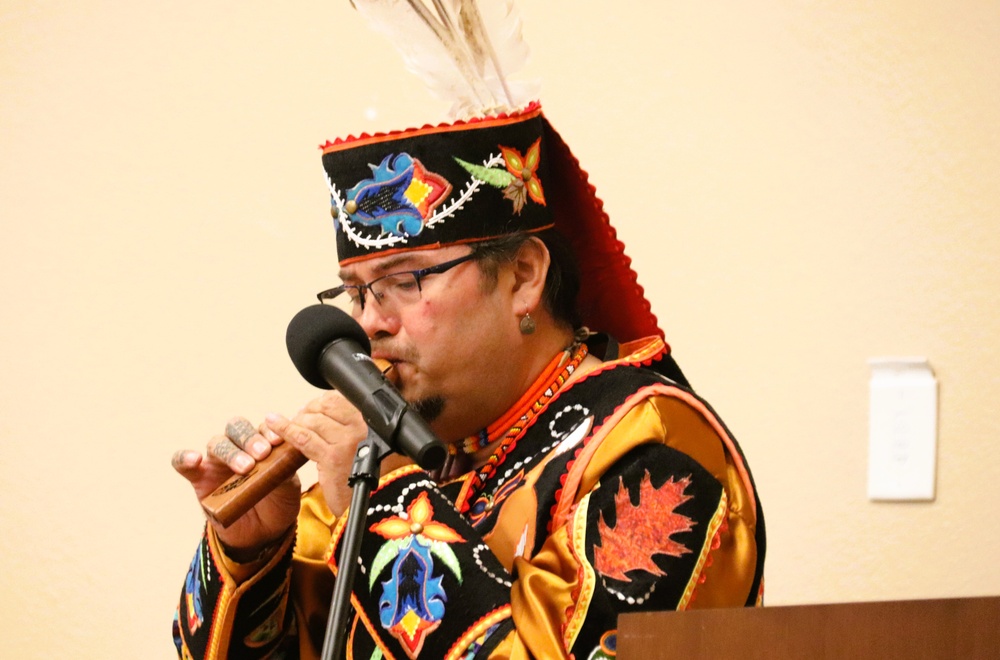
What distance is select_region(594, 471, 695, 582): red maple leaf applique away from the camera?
4.99 feet

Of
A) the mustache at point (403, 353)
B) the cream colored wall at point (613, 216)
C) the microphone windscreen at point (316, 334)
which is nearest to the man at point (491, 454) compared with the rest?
the mustache at point (403, 353)

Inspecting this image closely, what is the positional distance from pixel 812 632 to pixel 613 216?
5.76ft

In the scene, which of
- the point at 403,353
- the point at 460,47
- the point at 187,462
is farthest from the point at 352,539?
the point at 460,47

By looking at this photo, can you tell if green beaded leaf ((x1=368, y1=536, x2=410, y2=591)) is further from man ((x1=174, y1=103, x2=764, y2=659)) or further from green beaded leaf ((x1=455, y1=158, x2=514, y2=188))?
green beaded leaf ((x1=455, y1=158, x2=514, y2=188))

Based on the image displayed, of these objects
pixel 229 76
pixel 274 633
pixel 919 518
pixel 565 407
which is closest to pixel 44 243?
pixel 229 76

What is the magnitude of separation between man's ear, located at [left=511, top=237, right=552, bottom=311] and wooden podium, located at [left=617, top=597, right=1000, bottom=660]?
35.5 inches

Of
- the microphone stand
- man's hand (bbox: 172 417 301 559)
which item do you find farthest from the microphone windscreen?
man's hand (bbox: 172 417 301 559)

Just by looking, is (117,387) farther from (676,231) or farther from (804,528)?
(804,528)

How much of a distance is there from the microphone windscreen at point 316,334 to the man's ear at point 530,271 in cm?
58

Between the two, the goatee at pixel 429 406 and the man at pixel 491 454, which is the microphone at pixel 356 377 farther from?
the goatee at pixel 429 406

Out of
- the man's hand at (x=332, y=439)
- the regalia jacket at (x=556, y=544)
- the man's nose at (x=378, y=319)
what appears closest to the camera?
the regalia jacket at (x=556, y=544)

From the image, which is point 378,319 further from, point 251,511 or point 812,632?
point 812,632

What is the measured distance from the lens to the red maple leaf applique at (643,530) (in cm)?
152

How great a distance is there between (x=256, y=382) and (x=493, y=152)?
123 cm
